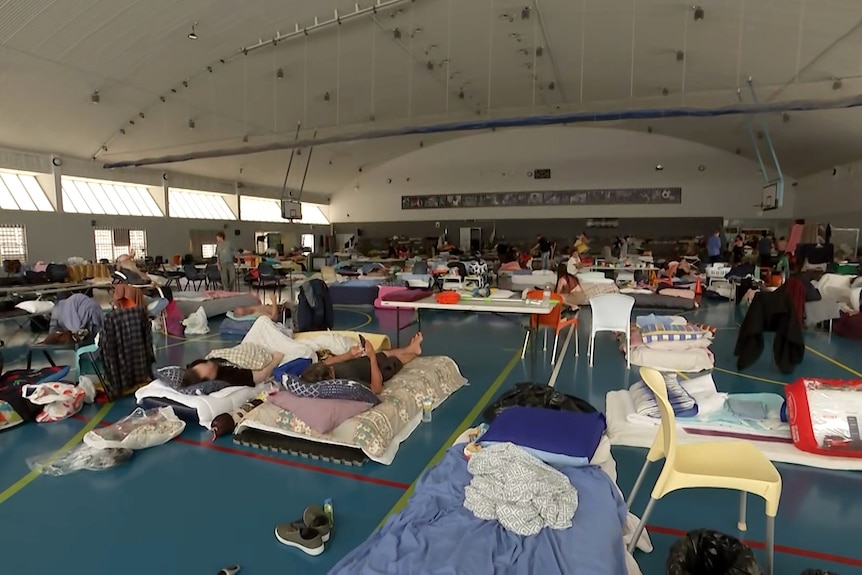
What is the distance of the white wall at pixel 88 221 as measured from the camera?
1281 centimetres

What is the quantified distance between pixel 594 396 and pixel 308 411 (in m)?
2.67

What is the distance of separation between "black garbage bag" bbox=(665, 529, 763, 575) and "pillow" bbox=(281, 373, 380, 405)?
2.31m

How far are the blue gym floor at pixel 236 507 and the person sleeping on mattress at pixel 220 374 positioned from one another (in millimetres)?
437

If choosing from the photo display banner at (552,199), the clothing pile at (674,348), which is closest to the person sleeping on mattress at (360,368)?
the clothing pile at (674,348)

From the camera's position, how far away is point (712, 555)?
2105 millimetres

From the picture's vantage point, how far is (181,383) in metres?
4.32

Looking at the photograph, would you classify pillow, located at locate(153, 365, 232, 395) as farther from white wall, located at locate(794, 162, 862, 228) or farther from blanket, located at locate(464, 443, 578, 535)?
white wall, located at locate(794, 162, 862, 228)

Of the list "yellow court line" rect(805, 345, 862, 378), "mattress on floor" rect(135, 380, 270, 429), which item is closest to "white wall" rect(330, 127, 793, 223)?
"yellow court line" rect(805, 345, 862, 378)

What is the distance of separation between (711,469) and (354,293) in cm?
950

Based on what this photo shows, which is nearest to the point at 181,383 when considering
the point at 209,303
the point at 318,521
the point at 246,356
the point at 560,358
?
the point at 246,356

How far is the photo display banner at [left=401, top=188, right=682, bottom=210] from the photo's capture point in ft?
64.7

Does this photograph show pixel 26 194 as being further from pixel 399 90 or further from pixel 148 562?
pixel 148 562

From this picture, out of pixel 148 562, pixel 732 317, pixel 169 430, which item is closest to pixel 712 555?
pixel 148 562

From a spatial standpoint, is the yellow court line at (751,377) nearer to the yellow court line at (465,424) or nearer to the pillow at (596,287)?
the yellow court line at (465,424)
